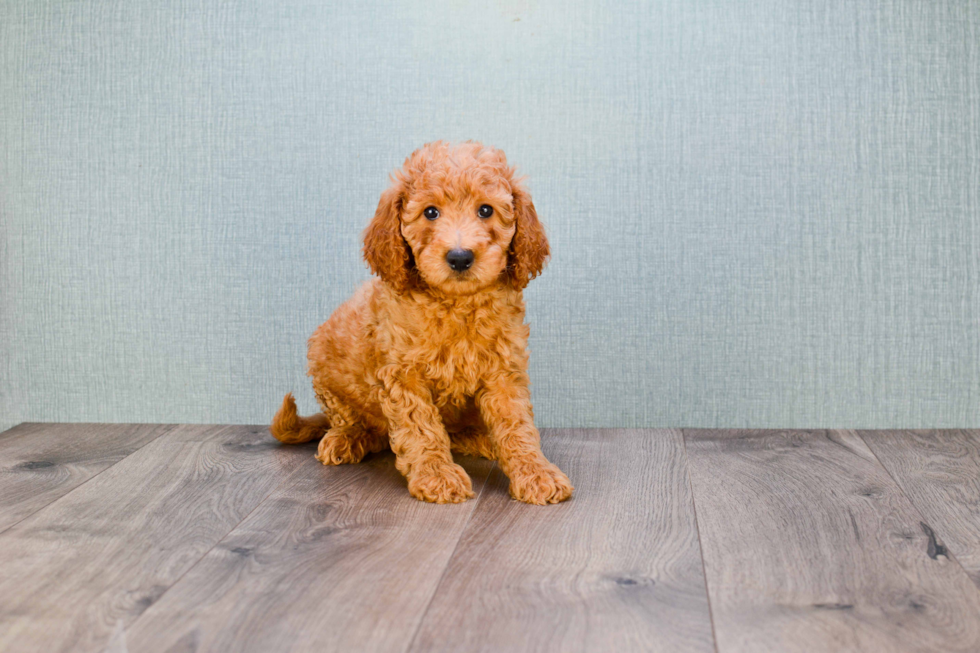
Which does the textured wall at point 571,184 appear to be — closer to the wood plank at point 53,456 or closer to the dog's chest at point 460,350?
the wood plank at point 53,456

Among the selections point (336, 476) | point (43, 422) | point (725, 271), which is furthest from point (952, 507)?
point (43, 422)

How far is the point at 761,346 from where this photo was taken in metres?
2.83

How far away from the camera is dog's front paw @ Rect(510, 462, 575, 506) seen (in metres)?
2.11

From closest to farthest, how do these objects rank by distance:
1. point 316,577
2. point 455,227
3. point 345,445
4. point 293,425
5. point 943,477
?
point 316,577 → point 455,227 → point 943,477 → point 345,445 → point 293,425

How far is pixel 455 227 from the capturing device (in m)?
2.06

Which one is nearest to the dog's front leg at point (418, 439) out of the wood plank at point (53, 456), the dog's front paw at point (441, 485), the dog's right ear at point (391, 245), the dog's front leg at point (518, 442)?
the dog's front paw at point (441, 485)

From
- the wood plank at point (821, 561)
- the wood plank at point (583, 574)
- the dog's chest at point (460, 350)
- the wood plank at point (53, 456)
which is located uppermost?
the dog's chest at point (460, 350)

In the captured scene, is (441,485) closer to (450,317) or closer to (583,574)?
(450,317)

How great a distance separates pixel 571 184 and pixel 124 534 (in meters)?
1.69

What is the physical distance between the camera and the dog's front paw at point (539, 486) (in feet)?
6.92

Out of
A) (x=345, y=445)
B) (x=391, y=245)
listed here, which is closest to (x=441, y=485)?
(x=345, y=445)

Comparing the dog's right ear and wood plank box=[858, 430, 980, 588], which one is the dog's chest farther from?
wood plank box=[858, 430, 980, 588]

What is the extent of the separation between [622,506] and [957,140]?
1.68m

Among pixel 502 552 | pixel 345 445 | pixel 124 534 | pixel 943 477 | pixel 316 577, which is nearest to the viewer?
pixel 316 577
